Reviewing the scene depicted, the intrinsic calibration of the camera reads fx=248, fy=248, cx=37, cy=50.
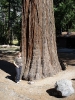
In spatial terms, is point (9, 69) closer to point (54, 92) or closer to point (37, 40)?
point (37, 40)

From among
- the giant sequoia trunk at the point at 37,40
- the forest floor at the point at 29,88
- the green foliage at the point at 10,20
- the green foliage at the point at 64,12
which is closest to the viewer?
the forest floor at the point at 29,88

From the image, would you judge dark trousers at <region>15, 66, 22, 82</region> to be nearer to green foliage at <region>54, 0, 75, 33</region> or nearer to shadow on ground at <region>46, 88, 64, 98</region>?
shadow on ground at <region>46, 88, 64, 98</region>

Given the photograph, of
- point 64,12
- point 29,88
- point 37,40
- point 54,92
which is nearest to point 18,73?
point 29,88

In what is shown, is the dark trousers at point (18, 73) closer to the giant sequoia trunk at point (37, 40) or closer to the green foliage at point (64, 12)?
the giant sequoia trunk at point (37, 40)

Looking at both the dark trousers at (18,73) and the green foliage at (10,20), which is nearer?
the dark trousers at (18,73)

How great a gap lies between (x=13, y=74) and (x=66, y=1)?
33.4 meters

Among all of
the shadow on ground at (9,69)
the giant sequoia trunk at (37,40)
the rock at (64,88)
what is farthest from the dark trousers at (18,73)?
the rock at (64,88)

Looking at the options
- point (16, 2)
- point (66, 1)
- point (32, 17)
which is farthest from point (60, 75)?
point (16, 2)

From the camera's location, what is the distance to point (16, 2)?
5972 cm

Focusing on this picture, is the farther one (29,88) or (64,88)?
(29,88)

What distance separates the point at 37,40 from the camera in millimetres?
12656

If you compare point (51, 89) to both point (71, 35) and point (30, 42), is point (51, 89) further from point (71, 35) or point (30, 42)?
point (71, 35)

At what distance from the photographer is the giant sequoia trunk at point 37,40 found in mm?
12602

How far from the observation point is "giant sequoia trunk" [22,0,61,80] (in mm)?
12602
